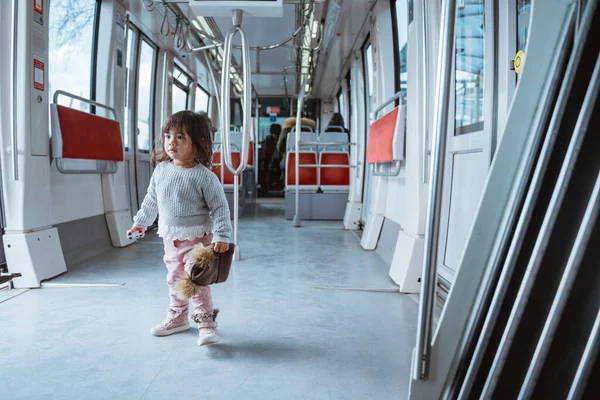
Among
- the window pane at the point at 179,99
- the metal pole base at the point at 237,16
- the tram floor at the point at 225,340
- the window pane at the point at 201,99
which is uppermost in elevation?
the window pane at the point at 201,99

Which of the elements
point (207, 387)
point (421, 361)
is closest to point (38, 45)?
point (207, 387)

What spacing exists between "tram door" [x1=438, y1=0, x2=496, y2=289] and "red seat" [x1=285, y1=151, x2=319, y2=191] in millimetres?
3452

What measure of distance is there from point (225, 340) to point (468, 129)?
64.2 inches

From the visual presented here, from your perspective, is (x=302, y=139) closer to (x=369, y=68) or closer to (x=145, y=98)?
(x=369, y=68)

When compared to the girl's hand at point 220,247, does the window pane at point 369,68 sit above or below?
above

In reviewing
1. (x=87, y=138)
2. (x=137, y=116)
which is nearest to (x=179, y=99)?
(x=137, y=116)

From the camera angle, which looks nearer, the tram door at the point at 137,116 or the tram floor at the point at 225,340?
the tram floor at the point at 225,340

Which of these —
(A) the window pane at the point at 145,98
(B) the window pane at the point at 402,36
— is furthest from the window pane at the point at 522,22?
(A) the window pane at the point at 145,98

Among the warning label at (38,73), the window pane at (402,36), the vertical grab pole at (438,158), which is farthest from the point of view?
the window pane at (402,36)

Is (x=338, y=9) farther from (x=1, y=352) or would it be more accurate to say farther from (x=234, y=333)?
(x=1, y=352)

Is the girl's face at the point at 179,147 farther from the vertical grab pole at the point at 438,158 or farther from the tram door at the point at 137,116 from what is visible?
the tram door at the point at 137,116

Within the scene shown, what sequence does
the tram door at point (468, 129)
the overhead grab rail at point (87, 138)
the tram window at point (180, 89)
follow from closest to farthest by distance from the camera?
the tram door at point (468, 129) < the overhead grab rail at point (87, 138) < the tram window at point (180, 89)

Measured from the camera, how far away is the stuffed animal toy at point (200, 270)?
5.64 ft

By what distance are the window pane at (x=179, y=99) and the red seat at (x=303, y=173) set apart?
2162 millimetres
